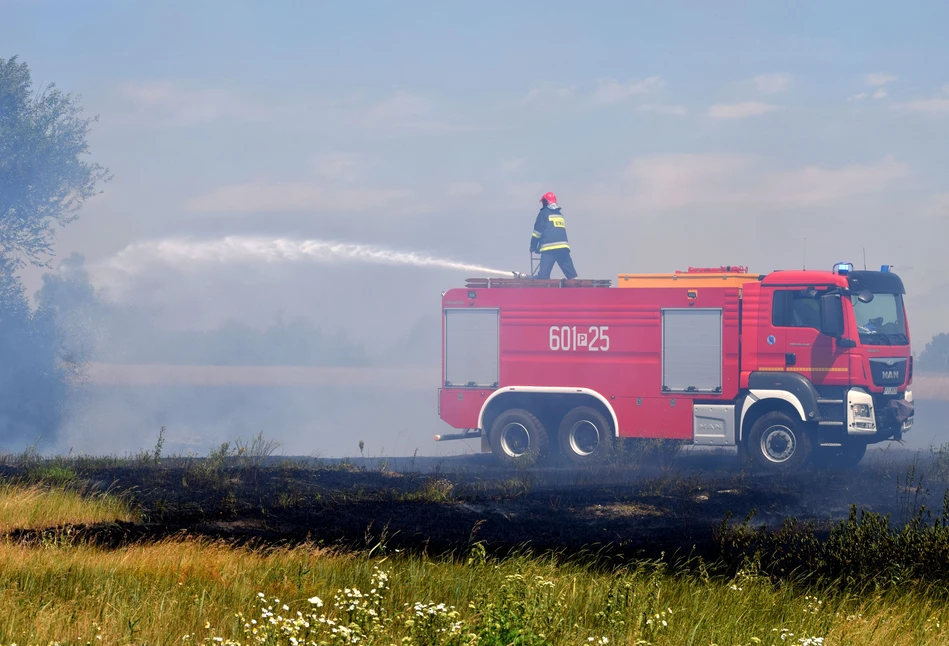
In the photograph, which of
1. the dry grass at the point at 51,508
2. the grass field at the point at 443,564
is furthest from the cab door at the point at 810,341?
the dry grass at the point at 51,508

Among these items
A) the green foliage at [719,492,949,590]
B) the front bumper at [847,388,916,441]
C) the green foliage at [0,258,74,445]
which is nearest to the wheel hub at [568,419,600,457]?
the front bumper at [847,388,916,441]

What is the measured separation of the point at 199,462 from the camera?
14.3 meters

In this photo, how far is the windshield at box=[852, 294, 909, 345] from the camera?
589 inches

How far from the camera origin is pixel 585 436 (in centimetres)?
1633

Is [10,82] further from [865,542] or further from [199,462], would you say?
[865,542]

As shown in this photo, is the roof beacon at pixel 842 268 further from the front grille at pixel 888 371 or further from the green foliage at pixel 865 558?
the green foliage at pixel 865 558

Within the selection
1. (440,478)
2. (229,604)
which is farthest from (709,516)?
(229,604)

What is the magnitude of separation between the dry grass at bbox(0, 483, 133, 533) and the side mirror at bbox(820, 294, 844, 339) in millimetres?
10473

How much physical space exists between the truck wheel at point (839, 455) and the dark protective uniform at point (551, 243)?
506cm

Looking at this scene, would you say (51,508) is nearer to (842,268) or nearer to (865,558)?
(865,558)

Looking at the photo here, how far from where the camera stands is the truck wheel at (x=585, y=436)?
1605 centimetres

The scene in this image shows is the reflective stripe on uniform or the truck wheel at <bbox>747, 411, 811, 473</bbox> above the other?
the reflective stripe on uniform

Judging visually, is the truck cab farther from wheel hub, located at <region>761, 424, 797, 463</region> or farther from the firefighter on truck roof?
the firefighter on truck roof

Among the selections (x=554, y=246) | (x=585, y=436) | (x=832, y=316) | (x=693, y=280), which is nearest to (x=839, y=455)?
(x=832, y=316)
